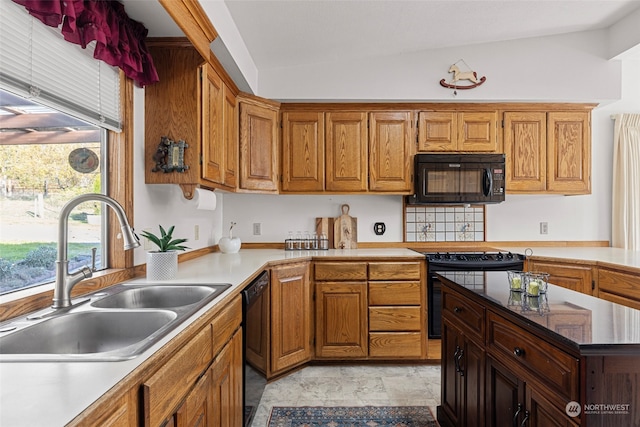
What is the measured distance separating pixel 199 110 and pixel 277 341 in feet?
5.45

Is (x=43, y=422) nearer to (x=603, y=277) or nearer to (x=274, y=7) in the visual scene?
(x=274, y=7)

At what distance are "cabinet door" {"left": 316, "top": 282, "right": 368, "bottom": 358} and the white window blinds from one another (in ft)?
6.13

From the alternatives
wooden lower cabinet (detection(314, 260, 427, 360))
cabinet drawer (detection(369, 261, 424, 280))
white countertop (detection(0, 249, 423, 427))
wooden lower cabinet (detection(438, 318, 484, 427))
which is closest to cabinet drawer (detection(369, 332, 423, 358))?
wooden lower cabinet (detection(314, 260, 427, 360))

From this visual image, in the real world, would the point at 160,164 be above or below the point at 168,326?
above

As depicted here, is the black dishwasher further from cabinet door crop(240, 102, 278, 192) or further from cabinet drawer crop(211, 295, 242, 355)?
cabinet door crop(240, 102, 278, 192)

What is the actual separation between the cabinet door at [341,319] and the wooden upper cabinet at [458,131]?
1.37 meters

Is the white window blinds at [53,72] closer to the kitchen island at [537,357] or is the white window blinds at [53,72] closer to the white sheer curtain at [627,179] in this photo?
the kitchen island at [537,357]

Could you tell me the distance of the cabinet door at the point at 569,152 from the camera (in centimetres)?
305

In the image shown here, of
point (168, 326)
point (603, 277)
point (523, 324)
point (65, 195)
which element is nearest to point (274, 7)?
point (65, 195)

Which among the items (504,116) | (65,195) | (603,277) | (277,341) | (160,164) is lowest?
(277,341)

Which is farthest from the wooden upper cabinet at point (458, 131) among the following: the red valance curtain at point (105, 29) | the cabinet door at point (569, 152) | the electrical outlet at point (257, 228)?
the red valance curtain at point (105, 29)

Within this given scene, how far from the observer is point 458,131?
3072 mm

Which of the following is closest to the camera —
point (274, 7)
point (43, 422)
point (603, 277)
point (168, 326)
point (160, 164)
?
point (43, 422)

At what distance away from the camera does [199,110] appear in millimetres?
1979
